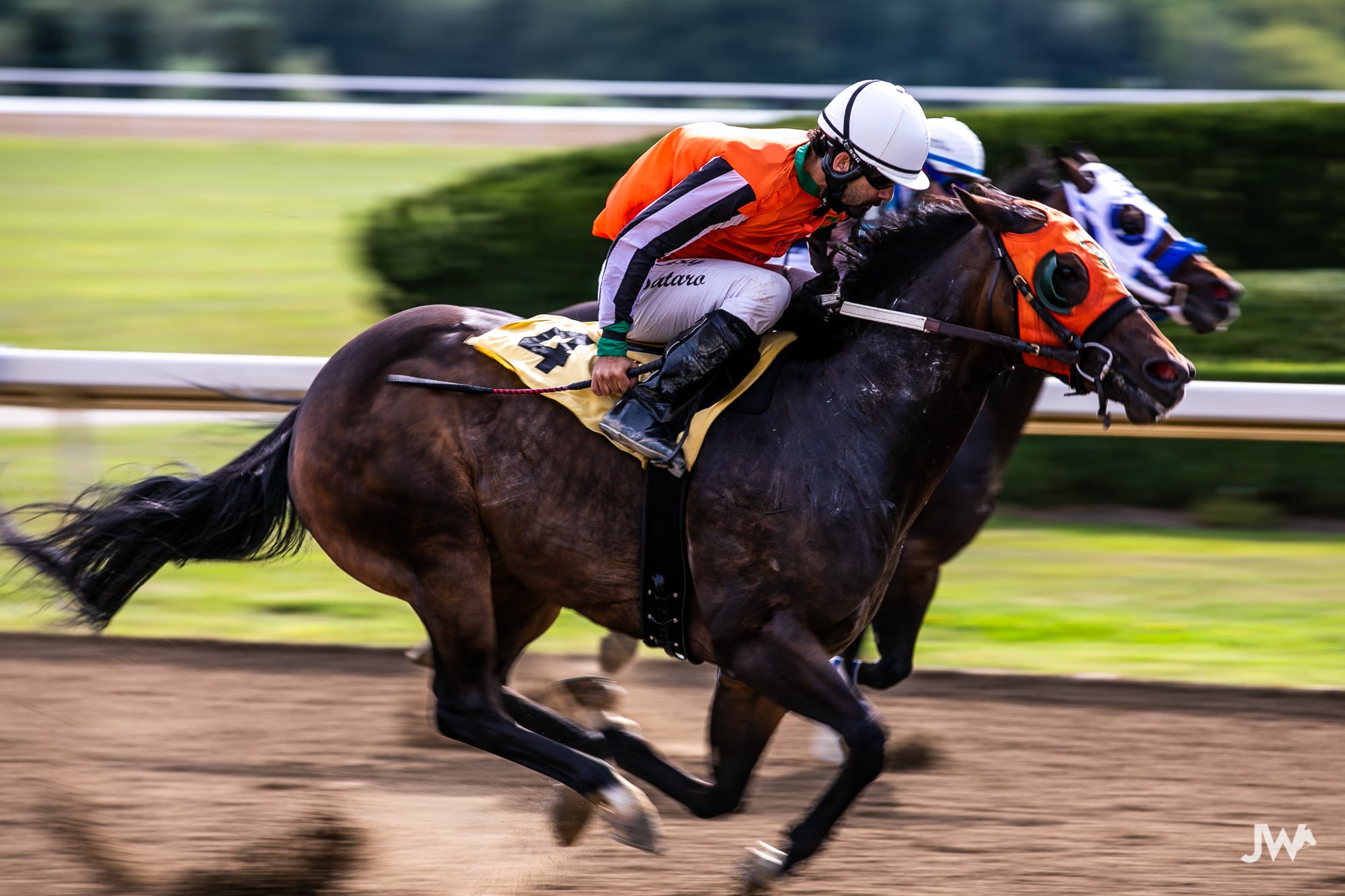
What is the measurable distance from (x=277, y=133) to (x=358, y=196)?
206 cm

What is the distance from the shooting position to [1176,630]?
6.39m

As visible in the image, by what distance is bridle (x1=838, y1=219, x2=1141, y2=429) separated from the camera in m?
3.60

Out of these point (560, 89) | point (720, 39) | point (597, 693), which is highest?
point (720, 39)

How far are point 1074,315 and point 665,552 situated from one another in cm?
114

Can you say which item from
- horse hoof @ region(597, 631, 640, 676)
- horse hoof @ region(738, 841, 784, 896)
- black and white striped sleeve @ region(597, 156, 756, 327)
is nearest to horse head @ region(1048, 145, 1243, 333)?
black and white striped sleeve @ region(597, 156, 756, 327)

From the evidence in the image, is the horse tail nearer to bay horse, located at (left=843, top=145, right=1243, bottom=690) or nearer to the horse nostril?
bay horse, located at (left=843, top=145, right=1243, bottom=690)

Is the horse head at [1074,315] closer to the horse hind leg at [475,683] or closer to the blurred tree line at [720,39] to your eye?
the horse hind leg at [475,683]

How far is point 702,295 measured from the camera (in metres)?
3.90

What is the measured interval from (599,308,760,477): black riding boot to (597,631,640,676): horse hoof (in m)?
1.72

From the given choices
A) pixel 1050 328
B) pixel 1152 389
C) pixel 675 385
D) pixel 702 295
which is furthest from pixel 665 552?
pixel 1152 389

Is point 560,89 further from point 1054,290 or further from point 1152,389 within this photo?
point 1152,389

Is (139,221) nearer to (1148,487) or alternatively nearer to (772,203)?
(1148,487)

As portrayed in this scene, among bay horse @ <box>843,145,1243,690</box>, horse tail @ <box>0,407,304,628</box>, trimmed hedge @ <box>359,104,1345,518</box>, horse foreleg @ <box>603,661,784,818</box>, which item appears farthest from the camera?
trimmed hedge @ <box>359,104,1345,518</box>

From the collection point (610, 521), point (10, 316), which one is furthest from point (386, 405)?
point (10, 316)
